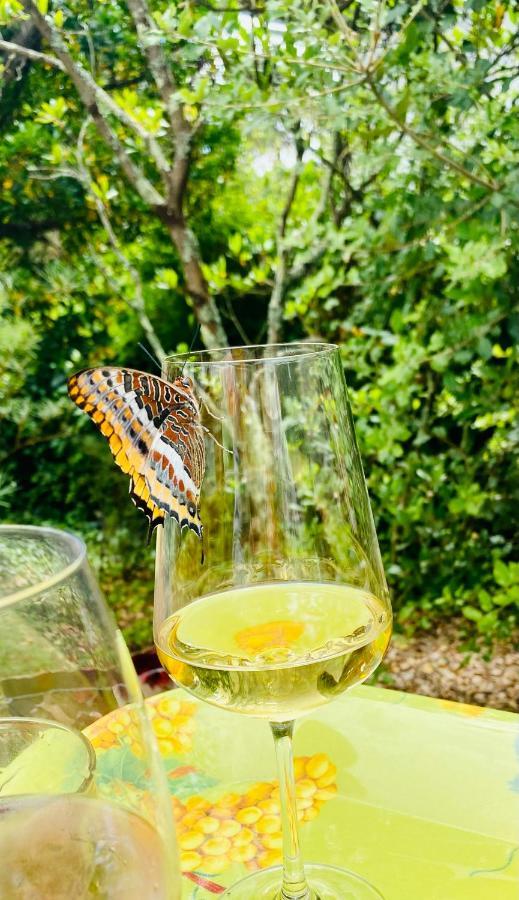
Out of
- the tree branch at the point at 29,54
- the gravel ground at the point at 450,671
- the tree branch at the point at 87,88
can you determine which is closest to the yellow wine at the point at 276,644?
the gravel ground at the point at 450,671

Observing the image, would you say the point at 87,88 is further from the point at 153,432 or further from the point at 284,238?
the point at 153,432

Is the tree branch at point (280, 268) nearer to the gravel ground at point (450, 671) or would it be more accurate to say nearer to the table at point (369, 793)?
the gravel ground at point (450, 671)

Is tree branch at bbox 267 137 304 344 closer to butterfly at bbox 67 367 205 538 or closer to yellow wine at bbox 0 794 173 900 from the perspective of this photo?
butterfly at bbox 67 367 205 538

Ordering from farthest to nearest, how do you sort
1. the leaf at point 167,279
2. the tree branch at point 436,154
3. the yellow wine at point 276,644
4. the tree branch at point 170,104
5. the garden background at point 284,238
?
the leaf at point 167,279
the tree branch at point 170,104
the garden background at point 284,238
the tree branch at point 436,154
the yellow wine at point 276,644

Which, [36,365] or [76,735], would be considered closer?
[76,735]

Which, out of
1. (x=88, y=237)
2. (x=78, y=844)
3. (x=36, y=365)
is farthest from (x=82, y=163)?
(x=78, y=844)

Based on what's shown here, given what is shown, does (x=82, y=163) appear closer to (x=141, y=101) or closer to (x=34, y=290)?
(x=141, y=101)
